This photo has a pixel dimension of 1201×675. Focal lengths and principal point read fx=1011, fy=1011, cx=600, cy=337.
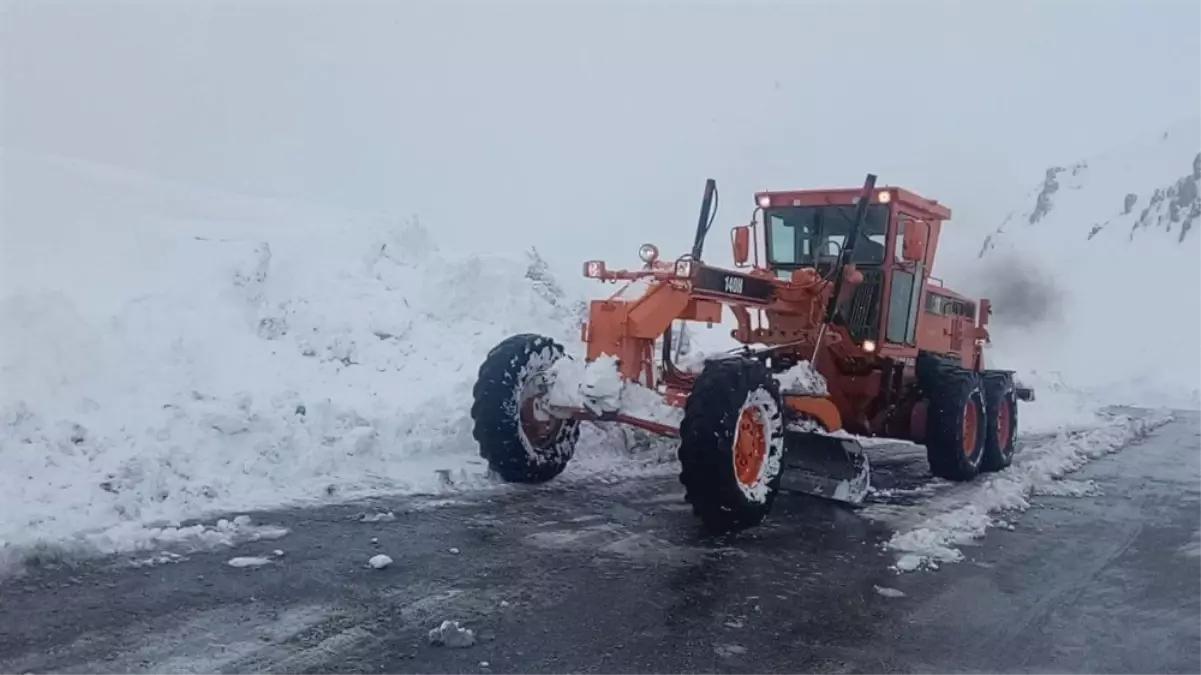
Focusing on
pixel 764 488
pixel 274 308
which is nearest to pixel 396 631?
pixel 764 488

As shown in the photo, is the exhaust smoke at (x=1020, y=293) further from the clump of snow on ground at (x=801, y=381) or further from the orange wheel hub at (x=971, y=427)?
the clump of snow on ground at (x=801, y=381)

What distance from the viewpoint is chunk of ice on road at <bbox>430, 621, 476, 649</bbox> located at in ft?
14.6

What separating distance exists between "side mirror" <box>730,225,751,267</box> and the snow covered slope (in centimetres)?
1647

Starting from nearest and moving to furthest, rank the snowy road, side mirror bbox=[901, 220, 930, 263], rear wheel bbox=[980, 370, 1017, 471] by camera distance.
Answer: the snowy road → side mirror bbox=[901, 220, 930, 263] → rear wheel bbox=[980, 370, 1017, 471]

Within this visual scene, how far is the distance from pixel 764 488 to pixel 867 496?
2.02 meters

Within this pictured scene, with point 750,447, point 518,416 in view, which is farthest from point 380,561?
point 750,447

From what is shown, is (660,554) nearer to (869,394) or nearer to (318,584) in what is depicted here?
(318,584)

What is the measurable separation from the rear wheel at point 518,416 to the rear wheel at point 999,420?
520 centimetres

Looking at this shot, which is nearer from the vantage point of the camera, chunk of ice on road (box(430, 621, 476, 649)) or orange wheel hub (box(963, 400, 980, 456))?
chunk of ice on road (box(430, 621, 476, 649))

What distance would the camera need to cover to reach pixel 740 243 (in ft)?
32.5

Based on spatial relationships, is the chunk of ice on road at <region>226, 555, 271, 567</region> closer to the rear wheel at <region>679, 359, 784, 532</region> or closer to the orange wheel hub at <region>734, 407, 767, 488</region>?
the rear wheel at <region>679, 359, 784, 532</region>

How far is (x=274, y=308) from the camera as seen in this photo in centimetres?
1251

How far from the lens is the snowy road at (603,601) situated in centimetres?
435

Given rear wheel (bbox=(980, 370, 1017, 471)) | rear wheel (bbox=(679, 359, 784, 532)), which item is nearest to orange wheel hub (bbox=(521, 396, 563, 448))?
rear wheel (bbox=(679, 359, 784, 532))
